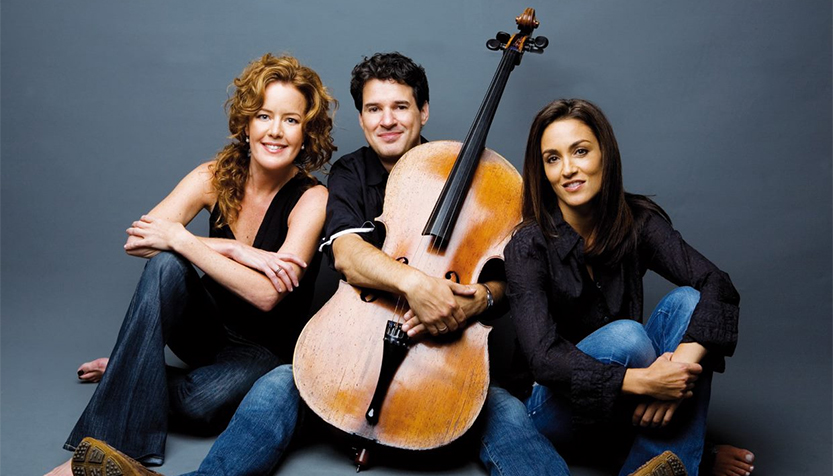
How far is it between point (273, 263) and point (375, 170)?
495 millimetres

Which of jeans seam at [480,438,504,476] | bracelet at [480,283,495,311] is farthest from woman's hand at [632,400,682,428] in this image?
bracelet at [480,283,495,311]

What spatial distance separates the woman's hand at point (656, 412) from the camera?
6.68ft

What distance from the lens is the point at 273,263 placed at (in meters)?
2.50

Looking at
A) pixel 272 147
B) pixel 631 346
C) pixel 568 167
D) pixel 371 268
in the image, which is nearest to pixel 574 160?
pixel 568 167

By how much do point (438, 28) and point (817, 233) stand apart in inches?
68.3

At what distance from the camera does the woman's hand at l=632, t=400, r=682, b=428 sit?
6.68 feet

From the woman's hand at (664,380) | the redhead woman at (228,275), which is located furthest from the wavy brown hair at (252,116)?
the woman's hand at (664,380)

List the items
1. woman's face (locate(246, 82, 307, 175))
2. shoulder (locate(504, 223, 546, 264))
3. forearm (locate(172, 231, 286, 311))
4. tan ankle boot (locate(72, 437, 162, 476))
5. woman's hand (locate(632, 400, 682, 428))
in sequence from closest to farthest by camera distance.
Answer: tan ankle boot (locate(72, 437, 162, 476))
woman's hand (locate(632, 400, 682, 428))
shoulder (locate(504, 223, 546, 264))
forearm (locate(172, 231, 286, 311))
woman's face (locate(246, 82, 307, 175))

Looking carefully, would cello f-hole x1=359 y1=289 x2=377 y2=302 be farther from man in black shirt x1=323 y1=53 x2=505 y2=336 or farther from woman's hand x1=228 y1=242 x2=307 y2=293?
woman's hand x1=228 y1=242 x2=307 y2=293

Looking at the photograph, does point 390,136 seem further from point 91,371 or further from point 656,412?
point 91,371

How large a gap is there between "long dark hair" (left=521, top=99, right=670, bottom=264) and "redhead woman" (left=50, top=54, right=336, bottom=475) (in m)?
0.71

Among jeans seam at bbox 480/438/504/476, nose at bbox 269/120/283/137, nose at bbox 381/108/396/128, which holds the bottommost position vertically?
jeans seam at bbox 480/438/504/476

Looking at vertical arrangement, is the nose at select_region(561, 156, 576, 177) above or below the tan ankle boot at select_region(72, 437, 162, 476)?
above

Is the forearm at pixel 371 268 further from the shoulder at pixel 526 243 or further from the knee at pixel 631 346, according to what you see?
the knee at pixel 631 346
